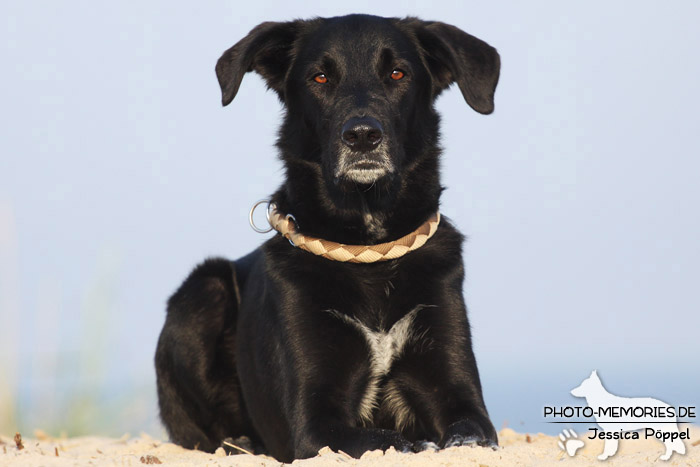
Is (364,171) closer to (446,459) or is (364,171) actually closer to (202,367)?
(446,459)

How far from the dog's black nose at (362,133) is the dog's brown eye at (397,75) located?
0.47m

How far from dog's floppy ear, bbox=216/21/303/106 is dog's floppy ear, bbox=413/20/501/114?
793mm

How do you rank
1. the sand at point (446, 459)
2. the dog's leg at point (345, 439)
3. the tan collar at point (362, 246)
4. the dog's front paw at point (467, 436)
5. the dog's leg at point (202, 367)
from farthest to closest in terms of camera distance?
the dog's leg at point (202, 367), the tan collar at point (362, 246), the dog's front paw at point (467, 436), the dog's leg at point (345, 439), the sand at point (446, 459)

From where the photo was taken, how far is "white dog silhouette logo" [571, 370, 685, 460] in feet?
11.1

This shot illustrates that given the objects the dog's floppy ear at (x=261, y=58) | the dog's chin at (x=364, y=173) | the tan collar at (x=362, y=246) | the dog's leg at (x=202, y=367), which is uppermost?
the dog's floppy ear at (x=261, y=58)

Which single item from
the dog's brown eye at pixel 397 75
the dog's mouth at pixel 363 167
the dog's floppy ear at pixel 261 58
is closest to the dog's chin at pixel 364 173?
the dog's mouth at pixel 363 167

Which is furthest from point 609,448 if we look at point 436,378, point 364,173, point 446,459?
point 364,173

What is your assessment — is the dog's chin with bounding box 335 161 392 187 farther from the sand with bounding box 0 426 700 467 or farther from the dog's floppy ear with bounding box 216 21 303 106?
the sand with bounding box 0 426 700 467

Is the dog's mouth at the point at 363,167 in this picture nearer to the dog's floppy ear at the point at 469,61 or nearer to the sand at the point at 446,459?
the dog's floppy ear at the point at 469,61

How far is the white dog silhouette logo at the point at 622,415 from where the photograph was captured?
11.1 feet

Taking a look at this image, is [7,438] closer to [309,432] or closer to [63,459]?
[63,459]

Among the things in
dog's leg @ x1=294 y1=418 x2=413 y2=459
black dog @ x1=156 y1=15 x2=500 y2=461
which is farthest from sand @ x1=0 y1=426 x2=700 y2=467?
black dog @ x1=156 y1=15 x2=500 y2=461

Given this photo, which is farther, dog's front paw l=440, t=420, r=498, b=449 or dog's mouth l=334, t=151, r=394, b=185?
dog's mouth l=334, t=151, r=394, b=185

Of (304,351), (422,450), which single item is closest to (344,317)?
(304,351)
